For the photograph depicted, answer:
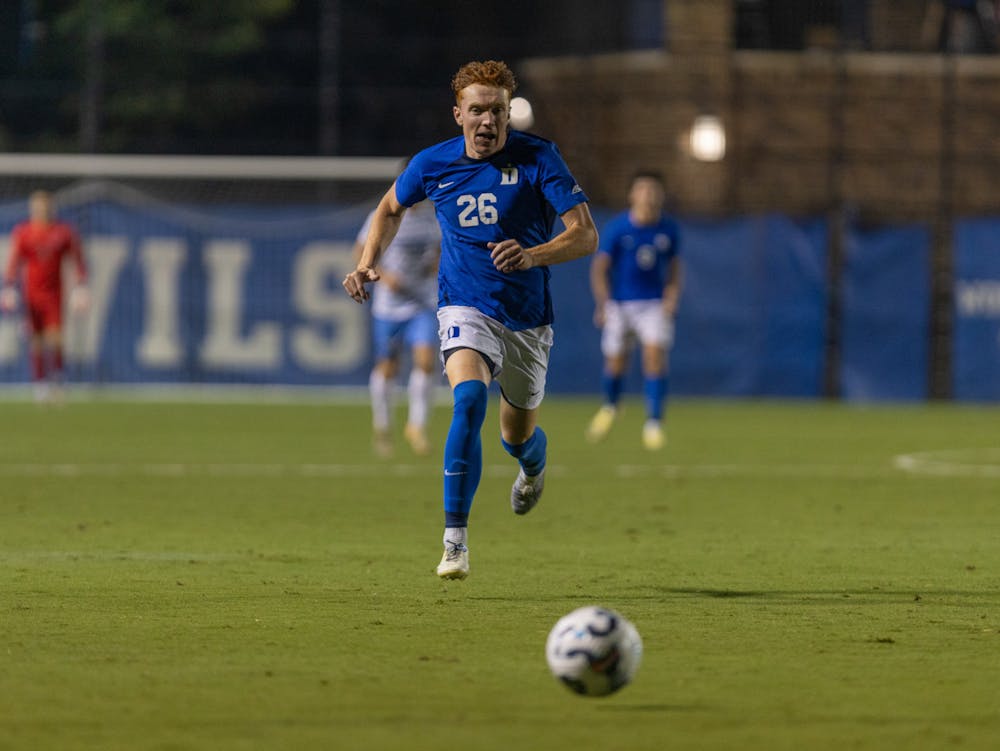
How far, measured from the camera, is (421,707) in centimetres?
643

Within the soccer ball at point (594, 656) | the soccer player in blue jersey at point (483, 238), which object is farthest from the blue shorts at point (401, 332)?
the soccer ball at point (594, 656)

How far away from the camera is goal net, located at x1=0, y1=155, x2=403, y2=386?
28.7 metres

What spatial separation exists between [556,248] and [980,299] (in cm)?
1961

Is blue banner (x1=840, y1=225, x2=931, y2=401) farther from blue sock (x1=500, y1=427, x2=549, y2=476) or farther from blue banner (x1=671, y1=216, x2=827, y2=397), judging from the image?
blue sock (x1=500, y1=427, x2=549, y2=476)

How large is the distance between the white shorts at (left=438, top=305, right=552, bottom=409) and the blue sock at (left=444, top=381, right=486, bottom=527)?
0.93 ft

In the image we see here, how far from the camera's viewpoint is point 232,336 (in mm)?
28797

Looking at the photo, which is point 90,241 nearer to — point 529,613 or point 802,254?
point 802,254

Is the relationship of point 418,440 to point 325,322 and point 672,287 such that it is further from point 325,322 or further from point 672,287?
point 325,322

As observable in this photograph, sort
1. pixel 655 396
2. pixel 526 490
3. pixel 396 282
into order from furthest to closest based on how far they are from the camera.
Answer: pixel 655 396 → pixel 396 282 → pixel 526 490

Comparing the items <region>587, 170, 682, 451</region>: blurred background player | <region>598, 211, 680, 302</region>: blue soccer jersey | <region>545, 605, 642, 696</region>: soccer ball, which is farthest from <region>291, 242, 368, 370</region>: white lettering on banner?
<region>545, 605, 642, 696</region>: soccer ball

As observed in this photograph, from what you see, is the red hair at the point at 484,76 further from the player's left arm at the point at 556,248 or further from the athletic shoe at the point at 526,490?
the athletic shoe at the point at 526,490

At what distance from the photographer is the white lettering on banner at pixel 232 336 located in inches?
1132

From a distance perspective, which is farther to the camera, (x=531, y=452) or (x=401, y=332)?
(x=401, y=332)

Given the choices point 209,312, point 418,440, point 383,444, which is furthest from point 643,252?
point 209,312
